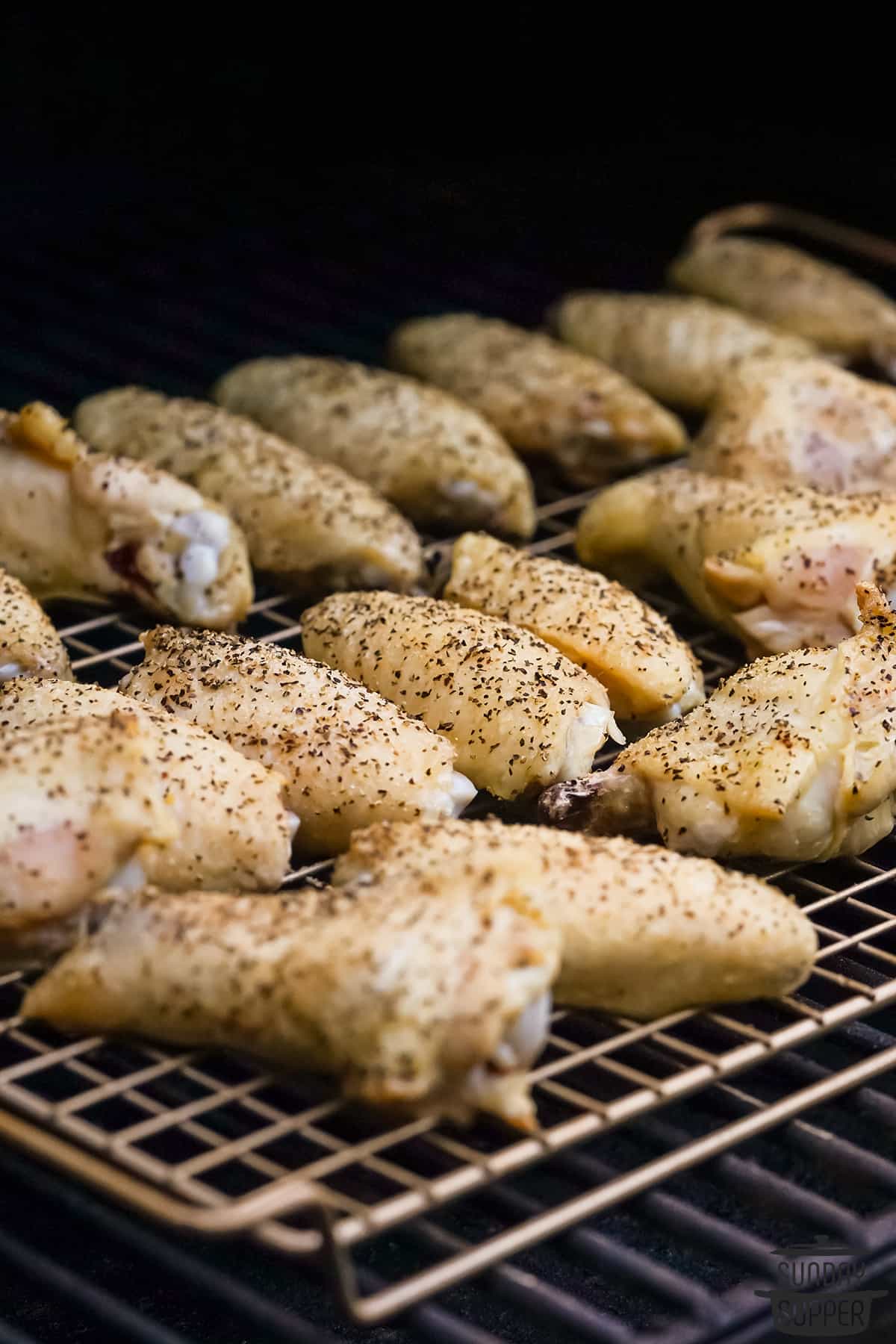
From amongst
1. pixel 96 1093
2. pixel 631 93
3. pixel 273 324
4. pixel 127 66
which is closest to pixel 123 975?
pixel 96 1093

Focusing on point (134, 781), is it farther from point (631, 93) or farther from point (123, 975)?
point (631, 93)

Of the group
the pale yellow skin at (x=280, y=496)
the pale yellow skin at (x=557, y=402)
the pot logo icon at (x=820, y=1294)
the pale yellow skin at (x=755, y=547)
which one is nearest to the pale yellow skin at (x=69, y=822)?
the pot logo icon at (x=820, y=1294)

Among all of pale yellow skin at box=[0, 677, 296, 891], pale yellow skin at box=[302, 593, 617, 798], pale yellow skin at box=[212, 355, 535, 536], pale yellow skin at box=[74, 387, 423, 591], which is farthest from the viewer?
pale yellow skin at box=[212, 355, 535, 536]

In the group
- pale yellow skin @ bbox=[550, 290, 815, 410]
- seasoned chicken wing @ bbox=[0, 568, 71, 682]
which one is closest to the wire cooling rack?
seasoned chicken wing @ bbox=[0, 568, 71, 682]

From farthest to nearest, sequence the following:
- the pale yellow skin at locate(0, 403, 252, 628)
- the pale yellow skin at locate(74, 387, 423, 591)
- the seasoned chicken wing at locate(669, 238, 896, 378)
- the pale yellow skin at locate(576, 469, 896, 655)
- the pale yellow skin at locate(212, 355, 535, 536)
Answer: the seasoned chicken wing at locate(669, 238, 896, 378)
the pale yellow skin at locate(212, 355, 535, 536)
the pale yellow skin at locate(74, 387, 423, 591)
the pale yellow skin at locate(0, 403, 252, 628)
the pale yellow skin at locate(576, 469, 896, 655)

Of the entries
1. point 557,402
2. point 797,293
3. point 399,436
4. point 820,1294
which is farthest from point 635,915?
point 797,293

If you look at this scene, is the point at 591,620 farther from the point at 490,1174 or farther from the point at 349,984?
the point at 490,1174

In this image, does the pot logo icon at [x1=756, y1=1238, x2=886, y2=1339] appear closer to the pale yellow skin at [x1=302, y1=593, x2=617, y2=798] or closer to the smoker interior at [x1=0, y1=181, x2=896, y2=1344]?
the smoker interior at [x1=0, y1=181, x2=896, y2=1344]
